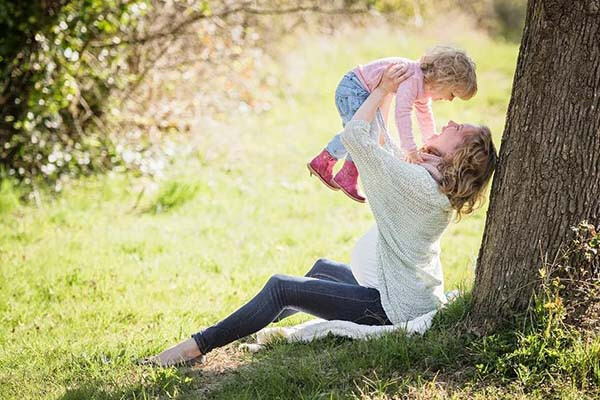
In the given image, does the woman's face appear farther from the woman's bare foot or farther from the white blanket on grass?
the woman's bare foot

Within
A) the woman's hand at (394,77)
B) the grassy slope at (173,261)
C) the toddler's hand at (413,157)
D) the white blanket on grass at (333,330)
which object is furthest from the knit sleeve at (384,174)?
the grassy slope at (173,261)

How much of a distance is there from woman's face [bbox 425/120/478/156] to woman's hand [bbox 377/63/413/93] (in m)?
0.33

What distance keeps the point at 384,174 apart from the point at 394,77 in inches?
20.6

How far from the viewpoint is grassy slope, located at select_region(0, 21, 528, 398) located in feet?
12.4

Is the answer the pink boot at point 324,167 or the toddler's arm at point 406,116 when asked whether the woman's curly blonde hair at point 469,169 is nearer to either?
the toddler's arm at point 406,116

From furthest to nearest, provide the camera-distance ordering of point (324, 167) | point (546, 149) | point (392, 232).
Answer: point (324, 167), point (392, 232), point (546, 149)

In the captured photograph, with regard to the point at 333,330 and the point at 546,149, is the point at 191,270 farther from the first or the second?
the point at 546,149

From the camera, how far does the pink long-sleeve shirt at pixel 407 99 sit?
12.8 ft

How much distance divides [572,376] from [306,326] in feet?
4.52

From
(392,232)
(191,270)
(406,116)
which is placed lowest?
(191,270)

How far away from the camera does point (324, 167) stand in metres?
4.31

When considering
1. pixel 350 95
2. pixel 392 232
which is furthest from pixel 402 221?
pixel 350 95

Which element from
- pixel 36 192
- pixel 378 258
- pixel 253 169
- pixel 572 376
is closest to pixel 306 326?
pixel 378 258

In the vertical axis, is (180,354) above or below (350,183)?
below
